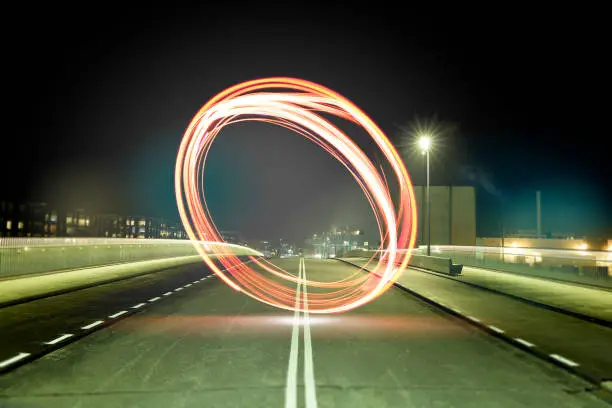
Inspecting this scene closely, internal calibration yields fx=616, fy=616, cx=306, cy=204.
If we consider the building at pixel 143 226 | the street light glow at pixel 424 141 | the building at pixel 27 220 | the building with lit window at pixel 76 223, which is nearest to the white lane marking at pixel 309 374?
the street light glow at pixel 424 141

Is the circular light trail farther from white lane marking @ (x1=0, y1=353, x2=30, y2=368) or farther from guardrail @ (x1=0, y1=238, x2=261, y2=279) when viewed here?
white lane marking @ (x1=0, y1=353, x2=30, y2=368)

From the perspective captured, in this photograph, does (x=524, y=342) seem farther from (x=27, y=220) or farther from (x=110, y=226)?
(x=110, y=226)

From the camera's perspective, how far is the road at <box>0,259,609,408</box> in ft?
23.0

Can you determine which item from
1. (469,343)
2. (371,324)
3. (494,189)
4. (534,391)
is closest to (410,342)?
(469,343)

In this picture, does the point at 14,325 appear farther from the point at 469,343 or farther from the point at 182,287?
the point at 182,287

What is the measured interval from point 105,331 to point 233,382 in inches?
216

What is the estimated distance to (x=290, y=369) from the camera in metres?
8.69

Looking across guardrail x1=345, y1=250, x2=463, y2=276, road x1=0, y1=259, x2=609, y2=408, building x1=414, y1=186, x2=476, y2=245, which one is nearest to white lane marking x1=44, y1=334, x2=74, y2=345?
road x1=0, y1=259, x2=609, y2=408

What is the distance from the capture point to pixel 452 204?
2494 inches

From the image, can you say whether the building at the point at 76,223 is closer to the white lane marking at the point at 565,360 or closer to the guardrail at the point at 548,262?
the guardrail at the point at 548,262

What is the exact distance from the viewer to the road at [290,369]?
700 centimetres

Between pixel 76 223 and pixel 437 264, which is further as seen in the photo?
pixel 76 223

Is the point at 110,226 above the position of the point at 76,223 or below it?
below

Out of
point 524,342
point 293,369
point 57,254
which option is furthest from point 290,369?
point 57,254
